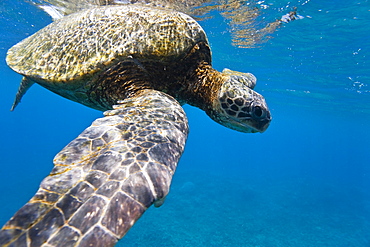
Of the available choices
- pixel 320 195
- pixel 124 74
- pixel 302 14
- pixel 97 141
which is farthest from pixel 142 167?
pixel 320 195

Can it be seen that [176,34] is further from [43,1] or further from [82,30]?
[43,1]

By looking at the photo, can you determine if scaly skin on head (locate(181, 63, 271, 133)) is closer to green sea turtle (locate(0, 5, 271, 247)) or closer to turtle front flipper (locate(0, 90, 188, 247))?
green sea turtle (locate(0, 5, 271, 247))

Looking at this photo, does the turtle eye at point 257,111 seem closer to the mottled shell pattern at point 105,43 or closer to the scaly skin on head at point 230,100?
the scaly skin on head at point 230,100

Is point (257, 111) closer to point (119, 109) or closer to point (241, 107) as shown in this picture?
point (241, 107)

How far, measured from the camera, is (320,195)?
24.4 metres

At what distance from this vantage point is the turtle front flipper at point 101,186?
1.29 metres

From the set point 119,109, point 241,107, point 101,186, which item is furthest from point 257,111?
point 101,186

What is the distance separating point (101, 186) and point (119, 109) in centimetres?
127

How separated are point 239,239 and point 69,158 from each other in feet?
44.2

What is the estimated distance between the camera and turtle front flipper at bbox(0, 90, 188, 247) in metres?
Answer: 1.29

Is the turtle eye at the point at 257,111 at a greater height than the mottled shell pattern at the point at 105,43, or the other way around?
the mottled shell pattern at the point at 105,43

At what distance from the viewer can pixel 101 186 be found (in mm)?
1512

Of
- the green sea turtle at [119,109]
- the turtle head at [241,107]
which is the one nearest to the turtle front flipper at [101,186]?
the green sea turtle at [119,109]

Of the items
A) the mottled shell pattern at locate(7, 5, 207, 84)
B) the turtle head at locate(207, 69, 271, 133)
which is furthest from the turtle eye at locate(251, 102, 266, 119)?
the mottled shell pattern at locate(7, 5, 207, 84)
